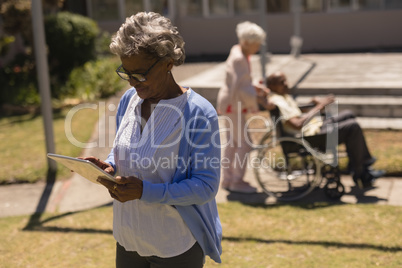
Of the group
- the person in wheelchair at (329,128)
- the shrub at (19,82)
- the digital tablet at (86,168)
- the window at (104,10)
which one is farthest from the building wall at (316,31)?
the digital tablet at (86,168)

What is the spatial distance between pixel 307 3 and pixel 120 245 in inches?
564

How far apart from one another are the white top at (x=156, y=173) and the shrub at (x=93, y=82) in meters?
7.99

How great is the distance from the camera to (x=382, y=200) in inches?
211

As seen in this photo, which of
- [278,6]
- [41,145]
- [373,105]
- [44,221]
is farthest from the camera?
[278,6]

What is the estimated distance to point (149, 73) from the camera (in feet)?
7.63

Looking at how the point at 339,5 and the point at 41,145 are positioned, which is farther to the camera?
the point at 339,5

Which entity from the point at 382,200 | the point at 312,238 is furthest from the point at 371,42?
the point at 312,238

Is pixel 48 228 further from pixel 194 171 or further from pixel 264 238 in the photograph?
pixel 194 171

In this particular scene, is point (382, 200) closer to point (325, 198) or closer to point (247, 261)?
point (325, 198)

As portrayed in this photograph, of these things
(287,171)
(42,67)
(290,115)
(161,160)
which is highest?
(42,67)

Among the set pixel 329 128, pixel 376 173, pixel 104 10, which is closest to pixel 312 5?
pixel 104 10

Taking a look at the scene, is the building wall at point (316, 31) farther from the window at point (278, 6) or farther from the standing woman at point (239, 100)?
the standing woman at point (239, 100)

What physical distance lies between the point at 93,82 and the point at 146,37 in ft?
28.4

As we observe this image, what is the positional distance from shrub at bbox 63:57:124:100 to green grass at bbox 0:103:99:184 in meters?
0.76
